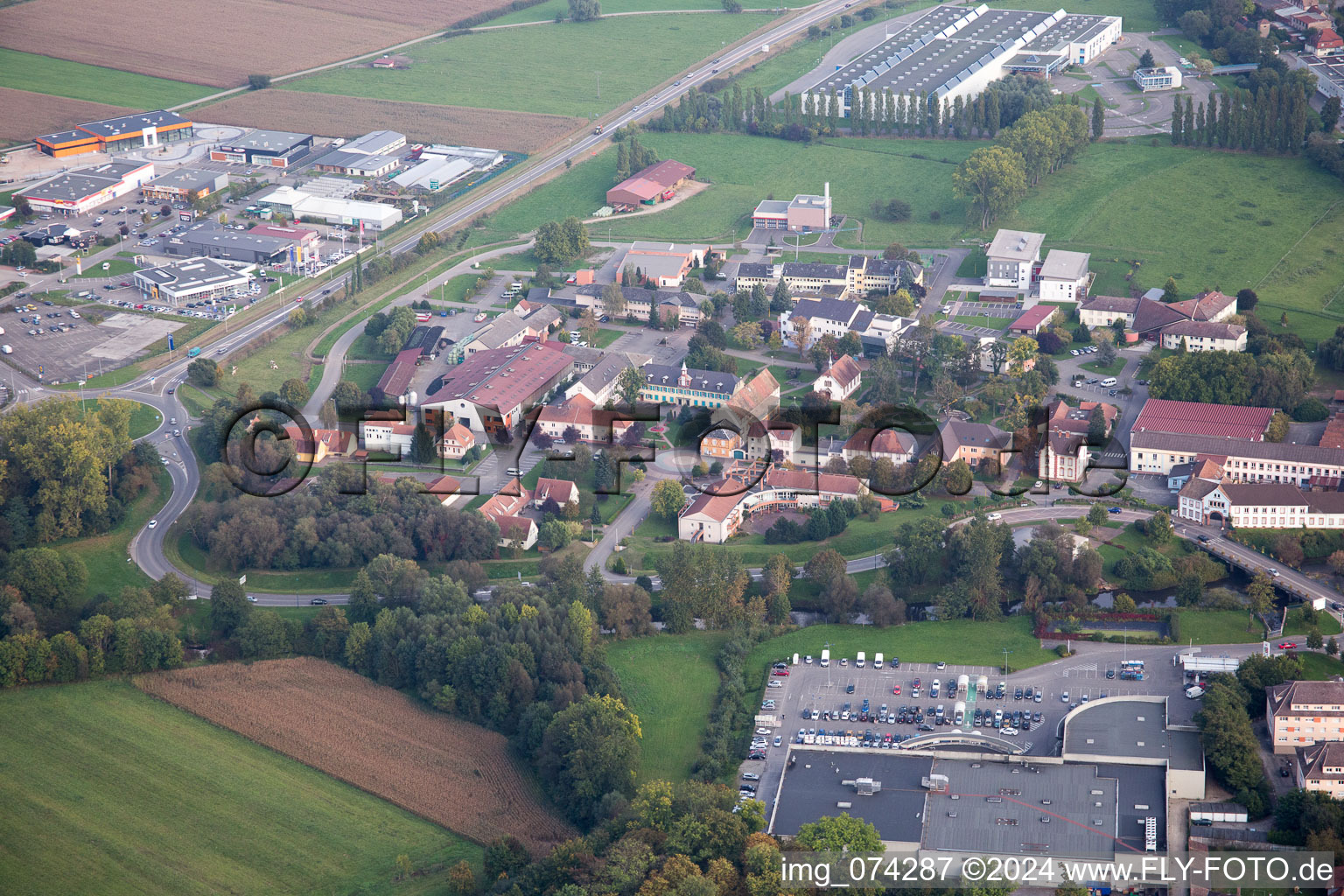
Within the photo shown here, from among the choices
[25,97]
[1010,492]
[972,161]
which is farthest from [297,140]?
[1010,492]

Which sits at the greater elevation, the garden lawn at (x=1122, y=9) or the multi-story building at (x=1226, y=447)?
the garden lawn at (x=1122, y=9)

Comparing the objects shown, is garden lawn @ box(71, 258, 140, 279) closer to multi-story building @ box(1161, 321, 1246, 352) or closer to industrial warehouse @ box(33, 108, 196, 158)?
industrial warehouse @ box(33, 108, 196, 158)

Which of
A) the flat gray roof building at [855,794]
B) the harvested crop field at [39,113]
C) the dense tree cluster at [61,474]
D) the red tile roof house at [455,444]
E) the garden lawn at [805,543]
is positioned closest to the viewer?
the flat gray roof building at [855,794]

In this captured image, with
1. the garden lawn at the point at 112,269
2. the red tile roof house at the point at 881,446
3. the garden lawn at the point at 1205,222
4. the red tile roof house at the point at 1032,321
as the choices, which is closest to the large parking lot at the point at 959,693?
the red tile roof house at the point at 881,446

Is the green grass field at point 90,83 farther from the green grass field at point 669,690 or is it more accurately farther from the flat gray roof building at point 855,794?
the flat gray roof building at point 855,794

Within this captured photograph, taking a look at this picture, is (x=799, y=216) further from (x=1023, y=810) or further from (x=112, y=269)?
(x=1023, y=810)

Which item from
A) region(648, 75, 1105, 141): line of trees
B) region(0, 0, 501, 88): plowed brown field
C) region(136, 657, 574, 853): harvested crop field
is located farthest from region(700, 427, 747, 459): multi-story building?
region(0, 0, 501, 88): plowed brown field

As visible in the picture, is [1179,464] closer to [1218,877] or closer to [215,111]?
[1218,877]
